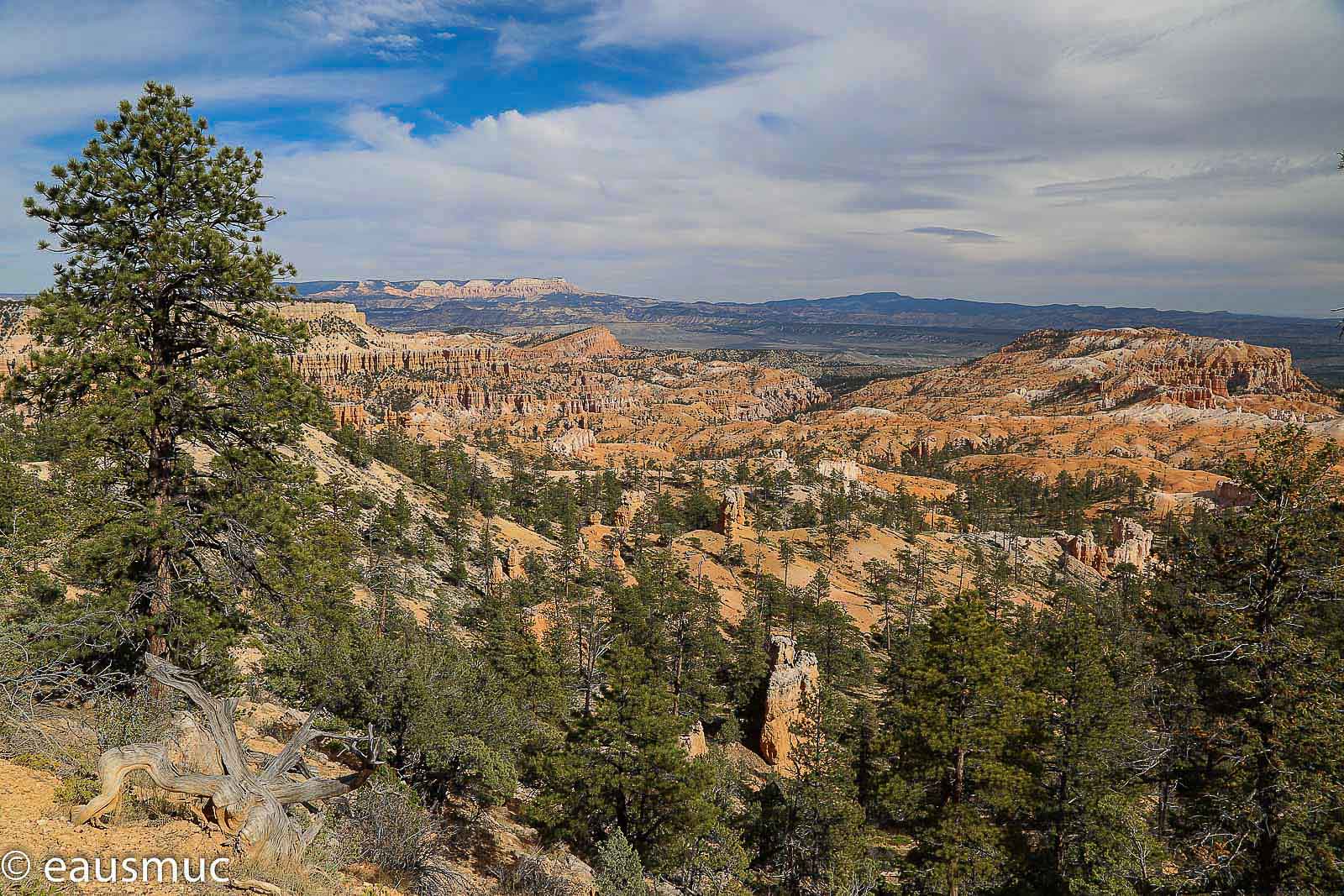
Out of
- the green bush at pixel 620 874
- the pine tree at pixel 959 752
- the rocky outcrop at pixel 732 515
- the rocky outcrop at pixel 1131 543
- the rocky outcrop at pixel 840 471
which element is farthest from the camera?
the rocky outcrop at pixel 840 471

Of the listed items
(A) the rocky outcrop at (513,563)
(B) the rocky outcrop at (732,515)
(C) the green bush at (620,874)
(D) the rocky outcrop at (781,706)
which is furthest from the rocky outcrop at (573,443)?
(C) the green bush at (620,874)

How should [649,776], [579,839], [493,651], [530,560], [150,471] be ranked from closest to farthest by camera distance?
1. [150,471]
2. [649,776]
3. [579,839]
4. [493,651]
5. [530,560]

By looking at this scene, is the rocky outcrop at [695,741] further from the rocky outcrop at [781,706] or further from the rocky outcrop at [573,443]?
the rocky outcrop at [573,443]

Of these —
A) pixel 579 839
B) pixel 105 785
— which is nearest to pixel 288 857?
pixel 105 785

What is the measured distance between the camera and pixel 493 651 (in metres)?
32.0

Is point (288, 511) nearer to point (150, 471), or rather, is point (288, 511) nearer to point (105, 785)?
point (150, 471)

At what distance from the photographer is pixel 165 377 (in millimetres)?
11008

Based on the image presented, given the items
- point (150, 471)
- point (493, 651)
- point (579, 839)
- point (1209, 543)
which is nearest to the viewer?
point (150, 471)

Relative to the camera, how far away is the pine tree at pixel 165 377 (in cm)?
A: 1052

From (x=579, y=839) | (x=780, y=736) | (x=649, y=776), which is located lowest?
(x=780, y=736)

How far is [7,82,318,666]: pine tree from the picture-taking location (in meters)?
10.5

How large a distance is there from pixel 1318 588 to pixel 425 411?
174m

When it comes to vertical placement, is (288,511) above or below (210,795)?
above

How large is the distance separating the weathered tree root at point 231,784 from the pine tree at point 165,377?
3.44 meters
